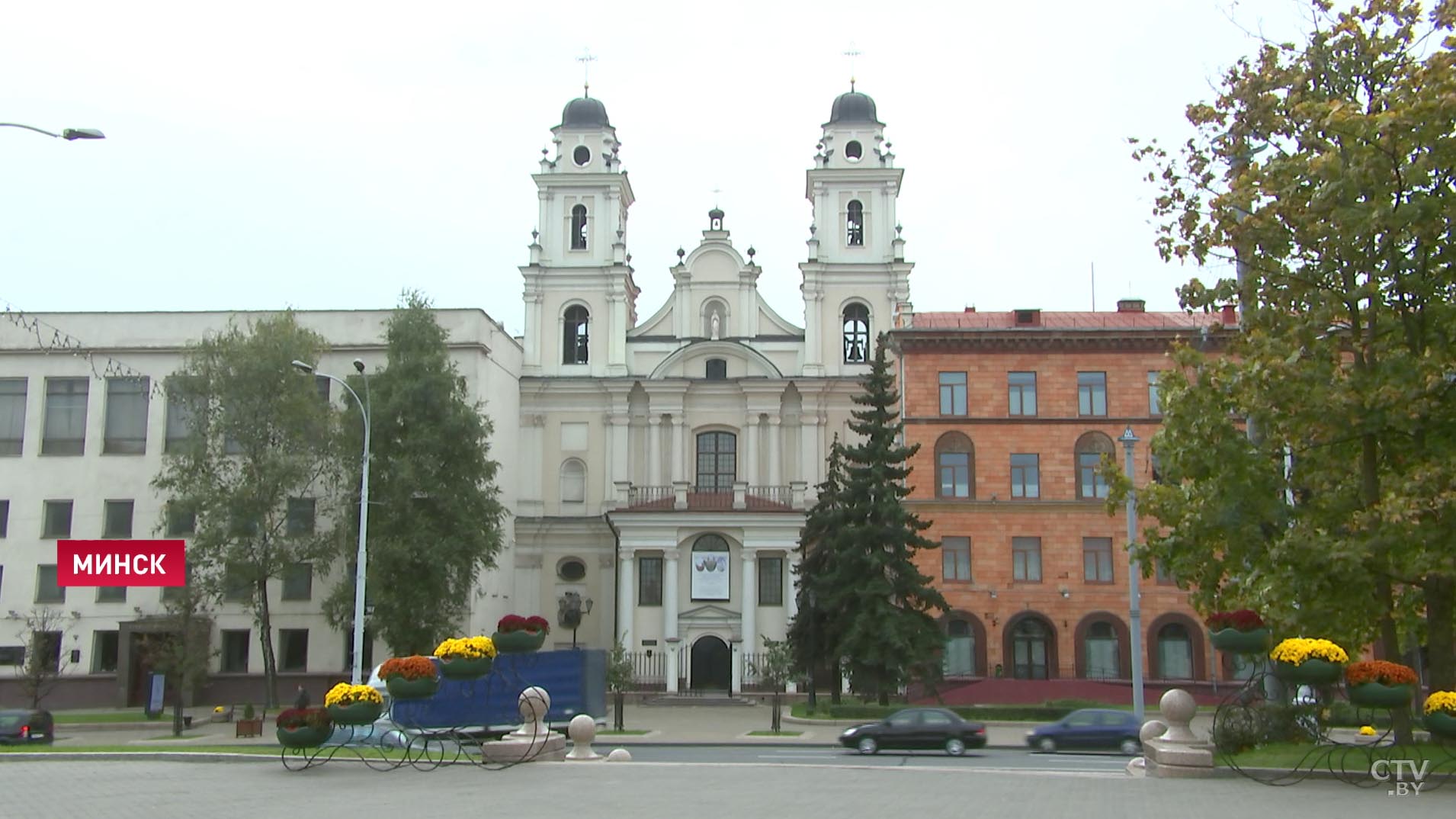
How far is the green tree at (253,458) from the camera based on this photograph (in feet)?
147

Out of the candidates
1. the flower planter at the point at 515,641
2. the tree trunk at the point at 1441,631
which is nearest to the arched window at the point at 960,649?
the tree trunk at the point at 1441,631

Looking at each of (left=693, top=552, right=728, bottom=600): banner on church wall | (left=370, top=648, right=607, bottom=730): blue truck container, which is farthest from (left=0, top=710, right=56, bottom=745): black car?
(left=693, top=552, right=728, bottom=600): banner on church wall

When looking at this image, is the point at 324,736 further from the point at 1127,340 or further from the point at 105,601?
the point at 1127,340

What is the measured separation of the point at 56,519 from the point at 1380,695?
4641 cm

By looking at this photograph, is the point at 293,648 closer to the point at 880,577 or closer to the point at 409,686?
the point at 880,577

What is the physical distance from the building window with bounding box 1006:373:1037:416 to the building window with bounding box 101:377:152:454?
106 ft

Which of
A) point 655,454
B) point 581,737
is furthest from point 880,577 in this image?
point 581,737

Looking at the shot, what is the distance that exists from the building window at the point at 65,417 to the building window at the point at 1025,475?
3442 centimetres

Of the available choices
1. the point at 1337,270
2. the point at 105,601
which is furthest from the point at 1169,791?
the point at 105,601

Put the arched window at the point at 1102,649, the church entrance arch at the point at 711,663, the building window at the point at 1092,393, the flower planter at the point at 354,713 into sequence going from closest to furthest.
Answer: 1. the flower planter at the point at 354,713
2. the arched window at the point at 1102,649
3. the building window at the point at 1092,393
4. the church entrance arch at the point at 711,663

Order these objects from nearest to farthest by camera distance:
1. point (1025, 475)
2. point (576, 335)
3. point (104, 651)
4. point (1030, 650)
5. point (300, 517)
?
1. point (300, 517)
2. point (104, 651)
3. point (1030, 650)
4. point (1025, 475)
5. point (576, 335)

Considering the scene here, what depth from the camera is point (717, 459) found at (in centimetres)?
6141

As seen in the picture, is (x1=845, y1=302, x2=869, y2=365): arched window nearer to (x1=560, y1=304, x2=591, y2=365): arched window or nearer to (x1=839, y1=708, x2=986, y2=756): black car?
(x1=560, y1=304, x2=591, y2=365): arched window

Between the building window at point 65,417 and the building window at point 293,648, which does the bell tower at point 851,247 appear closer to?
the building window at point 293,648
